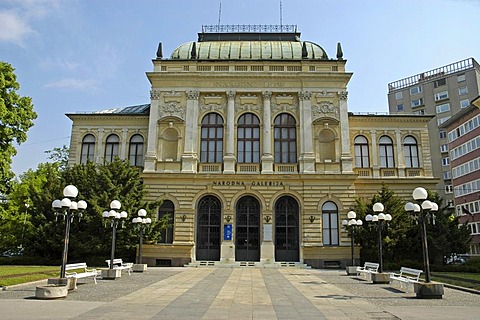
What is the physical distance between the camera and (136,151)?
3816 centimetres

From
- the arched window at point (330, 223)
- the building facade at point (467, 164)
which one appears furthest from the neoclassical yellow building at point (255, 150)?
the building facade at point (467, 164)

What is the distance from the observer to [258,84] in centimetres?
3731

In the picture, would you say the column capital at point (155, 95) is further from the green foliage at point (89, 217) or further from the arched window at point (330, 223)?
the arched window at point (330, 223)

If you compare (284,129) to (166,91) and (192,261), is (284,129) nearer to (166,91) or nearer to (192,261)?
(166,91)

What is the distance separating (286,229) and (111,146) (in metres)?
18.0

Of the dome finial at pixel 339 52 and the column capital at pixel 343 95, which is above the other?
the dome finial at pixel 339 52

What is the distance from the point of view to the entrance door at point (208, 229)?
34.3 m

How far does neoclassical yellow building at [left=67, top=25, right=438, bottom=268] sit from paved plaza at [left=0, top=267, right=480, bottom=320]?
50.7ft

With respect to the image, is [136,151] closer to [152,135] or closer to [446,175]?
[152,135]

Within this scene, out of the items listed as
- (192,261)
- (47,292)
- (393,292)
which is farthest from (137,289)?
(192,261)

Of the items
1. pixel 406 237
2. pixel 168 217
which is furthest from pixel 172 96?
pixel 406 237

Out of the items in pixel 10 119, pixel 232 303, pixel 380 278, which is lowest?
pixel 232 303

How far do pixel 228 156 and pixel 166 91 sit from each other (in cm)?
849

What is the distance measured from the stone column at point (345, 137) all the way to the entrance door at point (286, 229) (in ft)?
17.8
